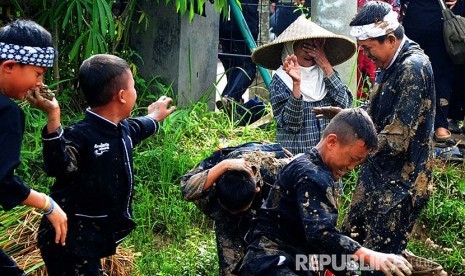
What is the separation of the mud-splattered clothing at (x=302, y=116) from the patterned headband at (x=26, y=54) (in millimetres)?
1859

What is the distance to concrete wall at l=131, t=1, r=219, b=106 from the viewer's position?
819cm

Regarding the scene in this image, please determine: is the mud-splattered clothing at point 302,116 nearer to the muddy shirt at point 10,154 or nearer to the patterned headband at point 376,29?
the patterned headband at point 376,29

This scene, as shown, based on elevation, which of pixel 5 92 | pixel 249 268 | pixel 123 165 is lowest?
pixel 249 268

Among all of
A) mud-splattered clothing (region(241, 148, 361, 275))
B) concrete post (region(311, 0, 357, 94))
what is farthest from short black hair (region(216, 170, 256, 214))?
concrete post (region(311, 0, 357, 94))

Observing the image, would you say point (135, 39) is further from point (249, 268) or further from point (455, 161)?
point (249, 268)

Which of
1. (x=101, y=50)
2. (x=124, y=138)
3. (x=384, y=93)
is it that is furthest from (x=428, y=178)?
(x=101, y=50)

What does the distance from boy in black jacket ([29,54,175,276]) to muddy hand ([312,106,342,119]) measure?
4.02ft

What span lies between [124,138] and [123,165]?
6.0 inches

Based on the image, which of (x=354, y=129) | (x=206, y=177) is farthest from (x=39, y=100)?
(x=354, y=129)

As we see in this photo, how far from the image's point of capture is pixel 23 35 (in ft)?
14.2

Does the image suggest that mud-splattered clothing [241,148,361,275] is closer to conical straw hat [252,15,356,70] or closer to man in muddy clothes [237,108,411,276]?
man in muddy clothes [237,108,411,276]

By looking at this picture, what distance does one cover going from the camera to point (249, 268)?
15.0ft

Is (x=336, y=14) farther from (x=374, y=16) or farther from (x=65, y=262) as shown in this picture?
(x=65, y=262)

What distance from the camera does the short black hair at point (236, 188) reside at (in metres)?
5.05
